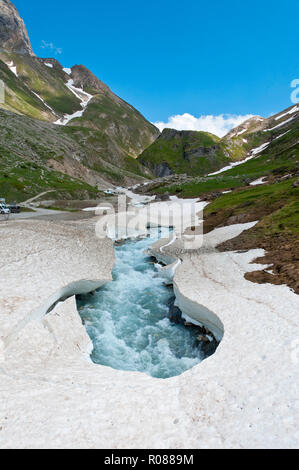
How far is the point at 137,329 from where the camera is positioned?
19016mm

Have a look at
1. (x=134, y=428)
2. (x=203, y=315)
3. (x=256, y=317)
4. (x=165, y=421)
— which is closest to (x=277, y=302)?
(x=256, y=317)

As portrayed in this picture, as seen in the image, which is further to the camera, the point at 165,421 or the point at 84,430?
the point at 165,421

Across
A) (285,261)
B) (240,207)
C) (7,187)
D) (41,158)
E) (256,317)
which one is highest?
(41,158)

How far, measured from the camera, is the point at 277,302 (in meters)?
16.1

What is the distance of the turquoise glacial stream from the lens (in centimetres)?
1527

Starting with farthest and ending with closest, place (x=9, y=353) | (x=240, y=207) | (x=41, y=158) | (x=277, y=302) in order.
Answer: (x=41, y=158), (x=240, y=207), (x=277, y=302), (x=9, y=353)

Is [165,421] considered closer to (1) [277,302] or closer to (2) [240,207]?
(1) [277,302]

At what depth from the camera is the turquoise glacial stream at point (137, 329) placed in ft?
50.1

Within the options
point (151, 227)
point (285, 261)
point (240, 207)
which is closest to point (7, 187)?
point (151, 227)

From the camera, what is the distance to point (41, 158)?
120m

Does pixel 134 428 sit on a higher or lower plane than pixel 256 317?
lower

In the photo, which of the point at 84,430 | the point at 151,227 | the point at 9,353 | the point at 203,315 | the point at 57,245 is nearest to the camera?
the point at 84,430

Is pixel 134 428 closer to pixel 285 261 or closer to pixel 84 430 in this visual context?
pixel 84 430
